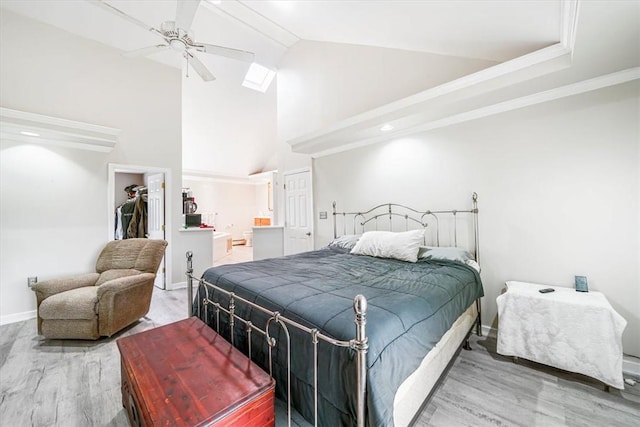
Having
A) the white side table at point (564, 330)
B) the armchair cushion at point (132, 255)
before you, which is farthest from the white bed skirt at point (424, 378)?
the armchair cushion at point (132, 255)

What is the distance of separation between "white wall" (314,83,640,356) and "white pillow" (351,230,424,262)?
60cm

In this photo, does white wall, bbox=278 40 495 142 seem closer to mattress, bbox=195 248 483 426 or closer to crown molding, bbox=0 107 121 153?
mattress, bbox=195 248 483 426

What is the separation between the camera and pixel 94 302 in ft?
8.77

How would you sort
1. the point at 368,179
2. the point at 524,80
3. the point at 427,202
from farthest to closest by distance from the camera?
1. the point at 368,179
2. the point at 427,202
3. the point at 524,80

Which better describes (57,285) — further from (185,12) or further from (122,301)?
(185,12)

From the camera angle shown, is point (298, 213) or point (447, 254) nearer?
point (447, 254)

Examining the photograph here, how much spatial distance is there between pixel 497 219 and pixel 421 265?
0.98 metres

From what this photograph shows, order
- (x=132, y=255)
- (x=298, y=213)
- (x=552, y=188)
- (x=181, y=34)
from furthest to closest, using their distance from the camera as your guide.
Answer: (x=298, y=213)
(x=132, y=255)
(x=181, y=34)
(x=552, y=188)

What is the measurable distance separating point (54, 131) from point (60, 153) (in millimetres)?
577

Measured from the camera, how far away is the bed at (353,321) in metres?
1.14

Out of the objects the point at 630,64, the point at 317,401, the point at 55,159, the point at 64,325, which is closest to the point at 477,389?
the point at 317,401

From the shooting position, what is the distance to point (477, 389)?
193cm

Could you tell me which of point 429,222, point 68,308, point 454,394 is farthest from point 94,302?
point 429,222

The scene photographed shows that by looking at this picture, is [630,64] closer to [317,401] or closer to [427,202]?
[427,202]
